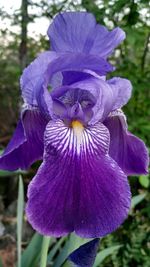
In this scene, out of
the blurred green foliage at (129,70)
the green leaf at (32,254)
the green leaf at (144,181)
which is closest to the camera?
the green leaf at (32,254)

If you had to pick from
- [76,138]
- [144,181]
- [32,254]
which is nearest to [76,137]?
[76,138]

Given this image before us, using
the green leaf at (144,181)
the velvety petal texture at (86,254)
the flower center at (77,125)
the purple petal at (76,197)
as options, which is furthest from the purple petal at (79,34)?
the green leaf at (144,181)

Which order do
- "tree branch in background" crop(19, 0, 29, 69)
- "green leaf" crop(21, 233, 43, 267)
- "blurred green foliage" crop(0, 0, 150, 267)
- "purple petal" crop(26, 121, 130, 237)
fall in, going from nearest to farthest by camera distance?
"purple petal" crop(26, 121, 130, 237), "green leaf" crop(21, 233, 43, 267), "blurred green foliage" crop(0, 0, 150, 267), "tree branch in background" crop(19, 0, 29, 69)

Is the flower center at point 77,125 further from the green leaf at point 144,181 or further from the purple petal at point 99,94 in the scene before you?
the green leaf at point 144,181

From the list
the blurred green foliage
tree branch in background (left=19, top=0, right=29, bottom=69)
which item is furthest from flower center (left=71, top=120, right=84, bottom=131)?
tree branch in background (left=19, top=0, right=29, bottom=69)

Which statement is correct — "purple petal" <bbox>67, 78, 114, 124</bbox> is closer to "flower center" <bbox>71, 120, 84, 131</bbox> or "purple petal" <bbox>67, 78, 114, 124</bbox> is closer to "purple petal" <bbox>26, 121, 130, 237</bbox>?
"flower center" <bbox>71, 120, 84, 131</bbox>

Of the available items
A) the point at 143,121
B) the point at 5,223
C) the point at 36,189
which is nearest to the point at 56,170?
the point at 36,189
